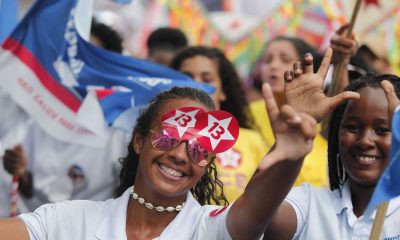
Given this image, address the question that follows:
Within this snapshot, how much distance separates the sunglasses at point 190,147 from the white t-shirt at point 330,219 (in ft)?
1.05

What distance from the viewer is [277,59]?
5.95 m

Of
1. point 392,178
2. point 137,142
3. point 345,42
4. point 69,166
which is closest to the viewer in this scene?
point 392,178

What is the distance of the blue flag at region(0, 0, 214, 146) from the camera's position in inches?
200

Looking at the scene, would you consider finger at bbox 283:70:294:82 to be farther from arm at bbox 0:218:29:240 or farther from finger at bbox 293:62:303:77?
arm at bbox 0:218:29:240

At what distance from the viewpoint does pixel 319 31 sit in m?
9.63

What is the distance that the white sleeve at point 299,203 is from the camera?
336cm

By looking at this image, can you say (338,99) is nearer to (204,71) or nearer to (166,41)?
(204,71)

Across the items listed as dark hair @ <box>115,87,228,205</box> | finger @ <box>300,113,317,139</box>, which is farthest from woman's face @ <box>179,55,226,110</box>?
finger @ <box>300,113,317,139</box>

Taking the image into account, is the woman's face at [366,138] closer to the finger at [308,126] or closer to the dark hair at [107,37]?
the finger at [308,126]

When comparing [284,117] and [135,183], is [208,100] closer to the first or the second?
[135,183]

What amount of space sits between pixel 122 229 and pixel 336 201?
792mm

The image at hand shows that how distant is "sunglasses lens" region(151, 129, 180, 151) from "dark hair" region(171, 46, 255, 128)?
2.28m

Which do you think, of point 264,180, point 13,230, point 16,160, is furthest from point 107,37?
point 264,180

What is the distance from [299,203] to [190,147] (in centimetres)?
43
